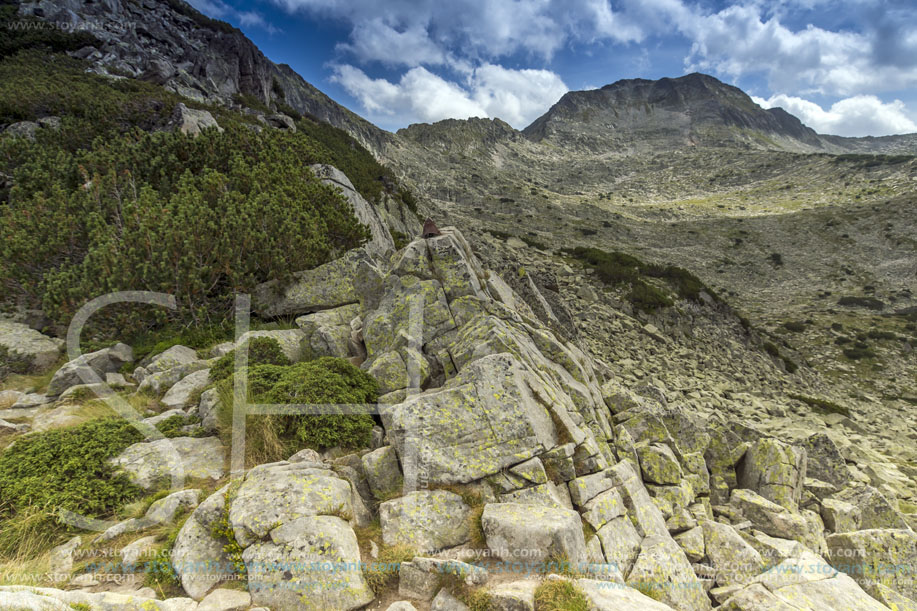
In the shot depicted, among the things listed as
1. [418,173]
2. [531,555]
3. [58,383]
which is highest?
[418,173]

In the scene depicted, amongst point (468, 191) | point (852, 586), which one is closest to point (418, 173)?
point (468, 191)

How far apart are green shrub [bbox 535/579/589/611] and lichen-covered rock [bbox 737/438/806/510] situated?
8.77 m

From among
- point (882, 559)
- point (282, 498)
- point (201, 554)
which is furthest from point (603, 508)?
point (201, 554)

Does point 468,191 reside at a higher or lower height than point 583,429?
higher

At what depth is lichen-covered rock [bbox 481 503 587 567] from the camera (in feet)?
16.5

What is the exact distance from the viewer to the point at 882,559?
7.23 metres

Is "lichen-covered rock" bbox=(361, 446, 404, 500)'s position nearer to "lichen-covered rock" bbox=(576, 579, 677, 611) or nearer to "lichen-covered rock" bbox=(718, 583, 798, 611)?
"lichen-covered rock" bbox=(576, 579, 677, 611)

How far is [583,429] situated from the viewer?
26.6ft

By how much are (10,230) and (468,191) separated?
65.4 metres

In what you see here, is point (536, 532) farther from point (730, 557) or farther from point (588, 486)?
point (730, 557)

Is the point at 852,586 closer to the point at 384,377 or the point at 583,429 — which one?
the point at 583,429

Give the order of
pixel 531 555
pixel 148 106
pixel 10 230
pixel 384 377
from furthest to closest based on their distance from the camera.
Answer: pixel 148 106
pixel 10 230
pixel 384 377
pixel 531 555

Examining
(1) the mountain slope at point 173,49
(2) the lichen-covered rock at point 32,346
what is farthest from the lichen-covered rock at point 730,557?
(1) the mountain slope at point 173,49

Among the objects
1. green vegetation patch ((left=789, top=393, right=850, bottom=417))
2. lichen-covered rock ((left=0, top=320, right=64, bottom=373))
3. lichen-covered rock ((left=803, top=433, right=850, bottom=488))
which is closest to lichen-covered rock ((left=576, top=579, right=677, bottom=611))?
lichen-covered rock ((left=803, top=433, right=850, bottom=488))
